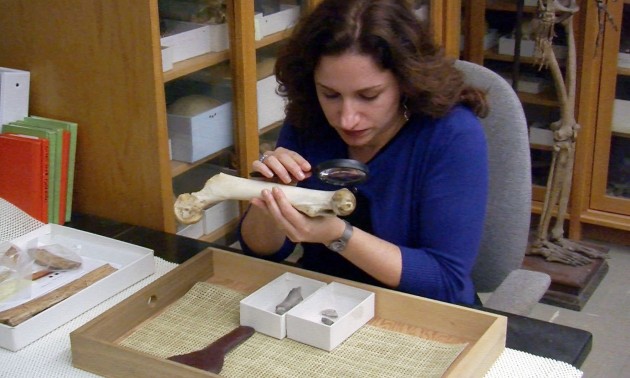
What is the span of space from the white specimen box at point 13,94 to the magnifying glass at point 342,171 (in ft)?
2.54

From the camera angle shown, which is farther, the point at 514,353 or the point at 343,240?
the point at 343,240

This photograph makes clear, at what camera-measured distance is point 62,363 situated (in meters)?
1.14

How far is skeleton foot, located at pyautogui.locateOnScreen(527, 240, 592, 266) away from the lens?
279cm

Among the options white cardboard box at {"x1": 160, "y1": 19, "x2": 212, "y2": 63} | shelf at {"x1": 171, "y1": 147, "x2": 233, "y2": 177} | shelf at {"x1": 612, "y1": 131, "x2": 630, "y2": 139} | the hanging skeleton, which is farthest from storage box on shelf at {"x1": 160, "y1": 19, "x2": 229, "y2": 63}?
shelf at {"x1": 612, "y1": 131, "x2": 630, "y2": 139}

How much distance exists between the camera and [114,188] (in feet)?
5.42

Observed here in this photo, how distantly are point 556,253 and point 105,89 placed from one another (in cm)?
179

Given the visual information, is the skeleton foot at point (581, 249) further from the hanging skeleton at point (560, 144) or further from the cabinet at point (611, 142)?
the cabinet at point (611, 142)

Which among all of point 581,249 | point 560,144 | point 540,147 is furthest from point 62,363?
point 540,147

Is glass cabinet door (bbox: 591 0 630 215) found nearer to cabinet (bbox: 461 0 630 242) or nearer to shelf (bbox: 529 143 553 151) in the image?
cabinet (bbox: 461 0 630 242)

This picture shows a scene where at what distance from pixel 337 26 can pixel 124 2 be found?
1.45 ft

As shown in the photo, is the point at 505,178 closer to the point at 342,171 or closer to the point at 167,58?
the point at 342,171

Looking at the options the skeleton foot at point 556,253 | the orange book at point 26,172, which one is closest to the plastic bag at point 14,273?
the orange book at point 26,172

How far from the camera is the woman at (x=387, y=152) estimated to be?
1.28 m

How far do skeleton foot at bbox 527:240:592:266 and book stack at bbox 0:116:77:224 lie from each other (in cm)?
175
